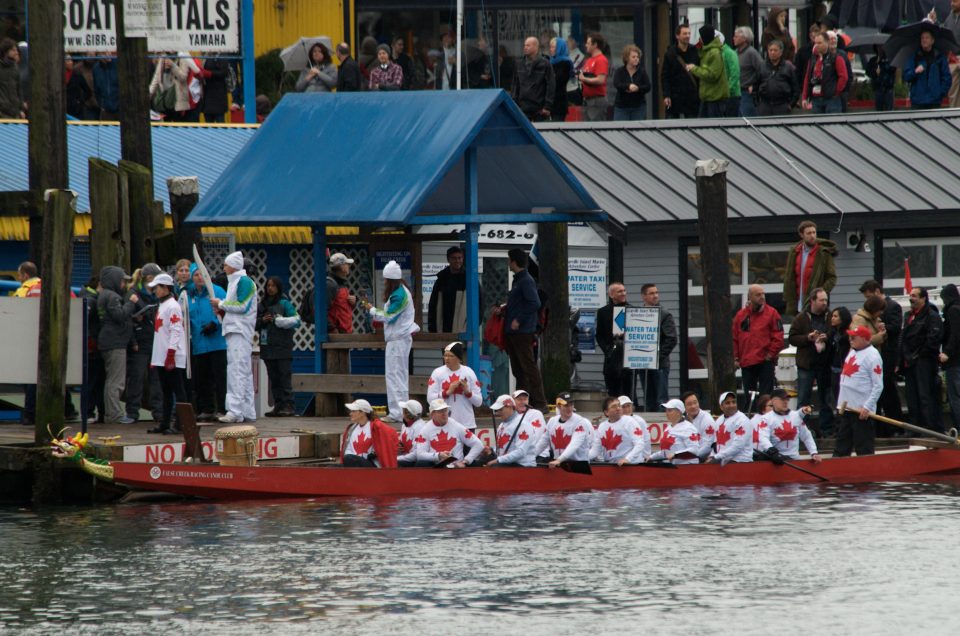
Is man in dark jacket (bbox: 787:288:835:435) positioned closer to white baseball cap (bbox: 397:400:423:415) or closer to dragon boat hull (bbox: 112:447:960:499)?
dragon boat hull (bbox: 112:447:960:499)

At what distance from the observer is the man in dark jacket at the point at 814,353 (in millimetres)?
23688

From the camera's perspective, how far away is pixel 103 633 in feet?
47.6

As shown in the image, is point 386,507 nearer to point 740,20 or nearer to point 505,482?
point 505,482

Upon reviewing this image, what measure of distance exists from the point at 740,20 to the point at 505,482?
13124 mm

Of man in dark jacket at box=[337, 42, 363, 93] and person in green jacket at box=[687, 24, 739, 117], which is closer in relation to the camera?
man in dark jacket at box=[337, 42, 363, 93]

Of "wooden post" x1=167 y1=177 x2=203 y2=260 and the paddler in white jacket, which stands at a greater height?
"wooden post" x1=167 y1=177 x2=203 y2=260

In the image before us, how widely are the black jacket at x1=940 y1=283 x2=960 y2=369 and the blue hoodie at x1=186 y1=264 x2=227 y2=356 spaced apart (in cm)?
898

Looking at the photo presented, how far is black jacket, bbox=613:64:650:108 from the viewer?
28.6 m

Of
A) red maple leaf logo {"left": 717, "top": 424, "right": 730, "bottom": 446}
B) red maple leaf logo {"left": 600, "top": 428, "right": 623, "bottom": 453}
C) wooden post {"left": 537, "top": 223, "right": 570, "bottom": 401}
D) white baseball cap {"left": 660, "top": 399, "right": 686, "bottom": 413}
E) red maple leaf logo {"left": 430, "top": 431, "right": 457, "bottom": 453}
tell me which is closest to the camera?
red maple leaf logo {"left": 430, "top": 431, "right": 457, "bottom": 453}

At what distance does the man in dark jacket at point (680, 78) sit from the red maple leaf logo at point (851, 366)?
7608 mm

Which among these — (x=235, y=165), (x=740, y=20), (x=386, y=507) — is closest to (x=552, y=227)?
(x=235, y=165)

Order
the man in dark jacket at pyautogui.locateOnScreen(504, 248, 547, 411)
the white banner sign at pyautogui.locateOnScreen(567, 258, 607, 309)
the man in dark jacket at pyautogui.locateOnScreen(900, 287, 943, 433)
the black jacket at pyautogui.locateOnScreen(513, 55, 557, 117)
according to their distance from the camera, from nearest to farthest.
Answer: the man in dark jacket at pyautogui.locateOnScreen(504, 248, 547, 411), the man in dark jacket at pyautogui.locateOnScreen(900, 287, 943, 433), the white banner sign at pyautogui.locateOnScreen(567, 258, 607, 309), the black jacket at pyautogui.locateOnScreen(513, 55, 557, 117)

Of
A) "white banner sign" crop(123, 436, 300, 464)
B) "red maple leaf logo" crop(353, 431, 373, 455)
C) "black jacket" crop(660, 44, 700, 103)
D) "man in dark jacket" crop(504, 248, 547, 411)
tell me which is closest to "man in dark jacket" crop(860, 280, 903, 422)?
"man in dark jacket" crop(504, 248, 547, 411)

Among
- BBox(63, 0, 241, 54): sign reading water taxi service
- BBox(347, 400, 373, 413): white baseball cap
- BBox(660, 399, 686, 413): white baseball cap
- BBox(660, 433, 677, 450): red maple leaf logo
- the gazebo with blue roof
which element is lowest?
BBox(660, 433, 677, 450): red maple leaf logo
